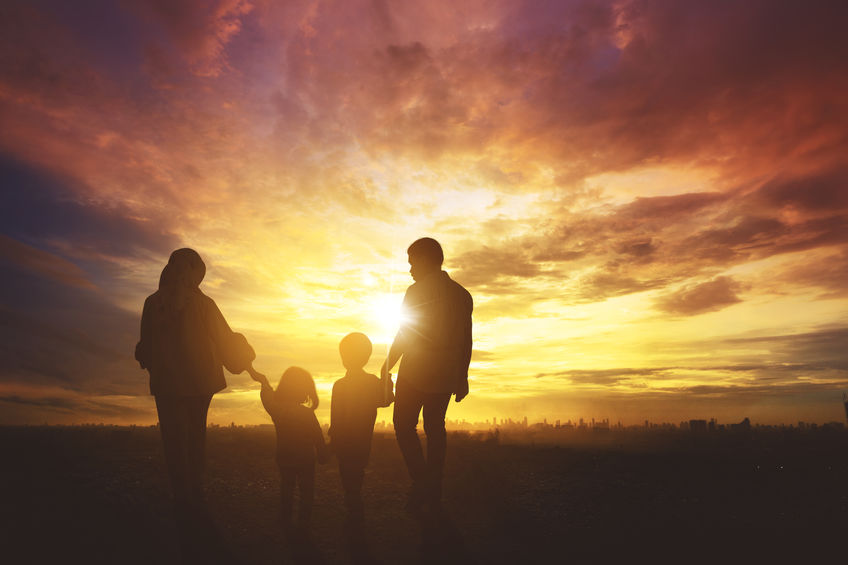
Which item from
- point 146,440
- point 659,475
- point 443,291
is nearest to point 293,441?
point 443,291

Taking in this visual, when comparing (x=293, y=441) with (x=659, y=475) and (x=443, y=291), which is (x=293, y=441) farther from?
(x=659, y=475)

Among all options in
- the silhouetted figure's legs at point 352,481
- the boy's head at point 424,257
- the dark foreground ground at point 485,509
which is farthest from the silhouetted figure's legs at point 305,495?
the boy's head at point 424,257

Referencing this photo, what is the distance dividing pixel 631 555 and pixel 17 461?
378 inches

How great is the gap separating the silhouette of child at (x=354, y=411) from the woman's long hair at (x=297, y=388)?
42 cm

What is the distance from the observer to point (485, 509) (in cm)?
754

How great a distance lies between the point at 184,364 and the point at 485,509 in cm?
480

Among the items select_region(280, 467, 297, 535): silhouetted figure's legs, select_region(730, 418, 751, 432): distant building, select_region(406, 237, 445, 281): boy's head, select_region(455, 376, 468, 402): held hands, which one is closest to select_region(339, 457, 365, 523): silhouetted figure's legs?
select_region(280, 467, 297, 535): silhouetted figure's legs

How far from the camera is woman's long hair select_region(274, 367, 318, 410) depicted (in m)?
7.29

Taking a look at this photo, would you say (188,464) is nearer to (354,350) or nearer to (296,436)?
(296,436)

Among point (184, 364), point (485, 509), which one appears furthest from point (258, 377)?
point (485, 509)

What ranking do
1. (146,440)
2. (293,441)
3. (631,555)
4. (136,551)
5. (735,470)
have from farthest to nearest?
(146,440) < (735,470) < (293,441) < (631,555) < (136,551)

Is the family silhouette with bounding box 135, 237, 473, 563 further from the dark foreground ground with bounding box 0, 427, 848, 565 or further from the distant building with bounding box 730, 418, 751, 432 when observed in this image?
the distant building with bounding box 730, 418, 751, 432

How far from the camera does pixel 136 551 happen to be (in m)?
5.07

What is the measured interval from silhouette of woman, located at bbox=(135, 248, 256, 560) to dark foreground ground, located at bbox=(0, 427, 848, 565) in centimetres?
66
